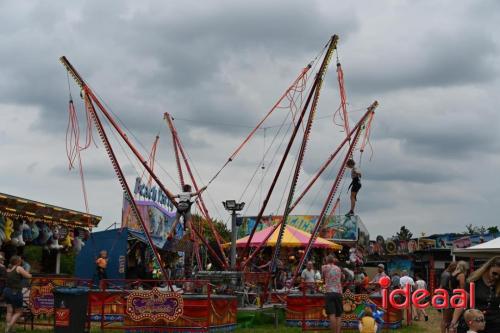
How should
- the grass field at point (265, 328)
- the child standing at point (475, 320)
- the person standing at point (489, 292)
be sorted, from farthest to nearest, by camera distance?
the grass field at point (265, 328), the person standing at point (489, 292), the child standing at point (475, 320)

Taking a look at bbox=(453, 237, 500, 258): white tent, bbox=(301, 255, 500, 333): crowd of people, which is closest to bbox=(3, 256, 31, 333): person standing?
bbox=(301, 255, 500, 333): crowd of people

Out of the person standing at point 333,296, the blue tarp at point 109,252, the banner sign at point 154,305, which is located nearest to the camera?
the banner sign at point 154,305

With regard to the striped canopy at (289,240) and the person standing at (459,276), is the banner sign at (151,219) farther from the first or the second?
the person standing at (459,276)

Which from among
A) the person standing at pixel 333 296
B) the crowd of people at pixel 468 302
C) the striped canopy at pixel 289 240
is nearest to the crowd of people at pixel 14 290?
the person standing at pixel 333 296

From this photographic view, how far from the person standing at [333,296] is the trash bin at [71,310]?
535cm

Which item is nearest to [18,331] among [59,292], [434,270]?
[59,292]

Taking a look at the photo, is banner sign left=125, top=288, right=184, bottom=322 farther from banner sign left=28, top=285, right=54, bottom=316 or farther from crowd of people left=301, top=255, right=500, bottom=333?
crowd of people left=301, top=255, right=500, bottom=333

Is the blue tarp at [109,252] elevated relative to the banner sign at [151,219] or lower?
lower

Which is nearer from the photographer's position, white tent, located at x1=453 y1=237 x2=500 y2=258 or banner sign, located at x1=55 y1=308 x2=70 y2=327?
white tent, located at x1=453 y1=237 x2=500 y2=258

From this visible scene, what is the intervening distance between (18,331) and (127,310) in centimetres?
276

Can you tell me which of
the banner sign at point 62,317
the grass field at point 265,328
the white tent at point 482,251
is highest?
the white tent at point 482,251

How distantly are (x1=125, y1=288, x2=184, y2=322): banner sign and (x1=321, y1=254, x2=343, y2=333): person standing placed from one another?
3.32m

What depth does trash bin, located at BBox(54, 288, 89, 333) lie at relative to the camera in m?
13.7

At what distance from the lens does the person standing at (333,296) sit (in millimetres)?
15062
